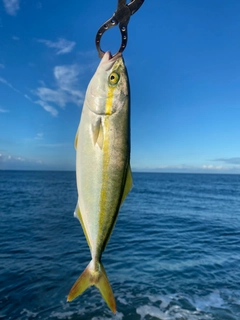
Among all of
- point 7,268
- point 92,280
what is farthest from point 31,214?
point 92,280

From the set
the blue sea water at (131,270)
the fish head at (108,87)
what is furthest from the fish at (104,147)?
the blue sea water at (131,270)

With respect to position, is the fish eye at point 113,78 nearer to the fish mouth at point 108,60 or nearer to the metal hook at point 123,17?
the fish mouth at point 108,60

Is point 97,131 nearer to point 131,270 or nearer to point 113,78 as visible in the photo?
point 113,78

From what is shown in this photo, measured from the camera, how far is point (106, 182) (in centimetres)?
260

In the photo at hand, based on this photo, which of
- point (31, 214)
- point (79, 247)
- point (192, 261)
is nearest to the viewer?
point (192, 261)

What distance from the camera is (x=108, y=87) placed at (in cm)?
257

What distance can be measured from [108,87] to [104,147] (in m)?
0.52

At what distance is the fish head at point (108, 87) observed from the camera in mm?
→ 2512

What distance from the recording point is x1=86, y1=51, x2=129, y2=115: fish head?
2.51m

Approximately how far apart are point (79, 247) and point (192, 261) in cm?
634

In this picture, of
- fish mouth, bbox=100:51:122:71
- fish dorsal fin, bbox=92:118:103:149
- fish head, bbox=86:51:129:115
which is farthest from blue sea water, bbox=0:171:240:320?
fish mouth, bbox=100:51:122:71

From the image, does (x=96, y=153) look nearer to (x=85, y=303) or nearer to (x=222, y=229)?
(x=85, y=303)

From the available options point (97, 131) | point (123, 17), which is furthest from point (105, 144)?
point (123, 17)

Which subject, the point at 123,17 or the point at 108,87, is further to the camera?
the point at 123,17
